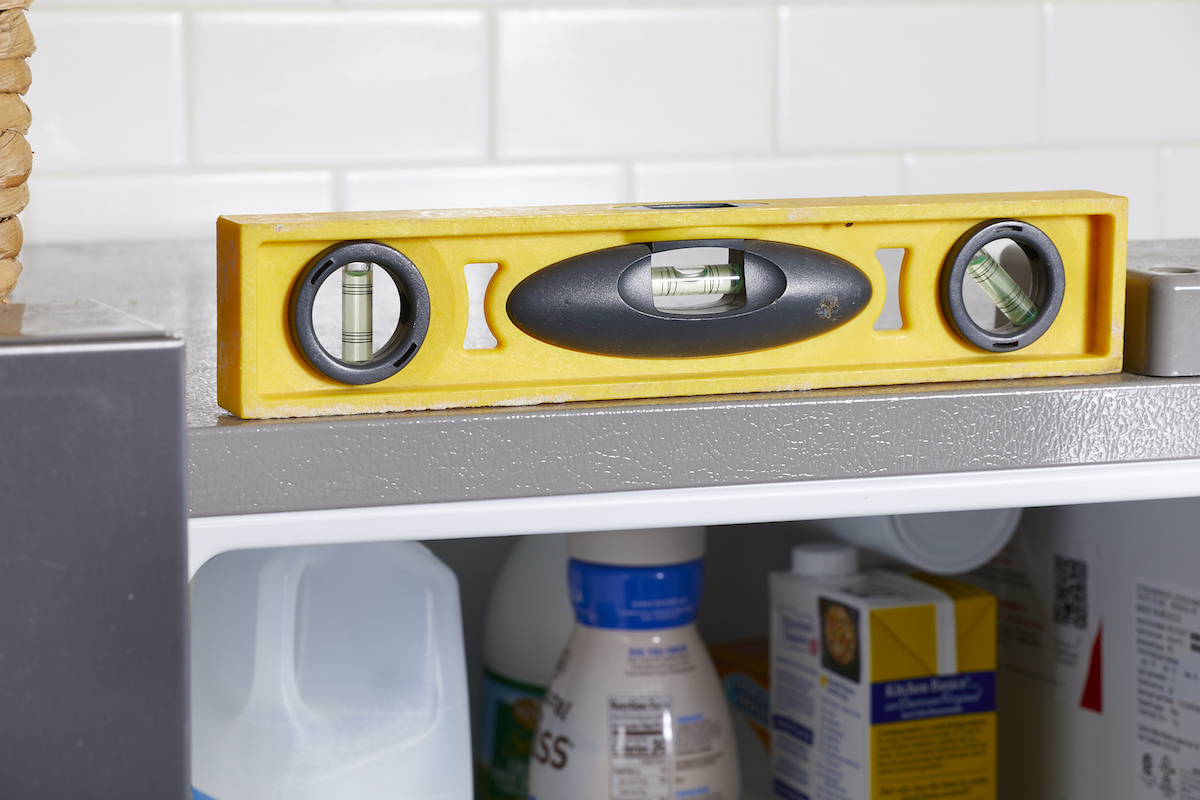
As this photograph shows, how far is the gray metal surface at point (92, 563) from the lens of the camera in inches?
12.7

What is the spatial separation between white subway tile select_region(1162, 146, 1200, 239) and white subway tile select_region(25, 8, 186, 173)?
1.05 metres

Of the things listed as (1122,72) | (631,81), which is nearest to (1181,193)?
(1122,72)

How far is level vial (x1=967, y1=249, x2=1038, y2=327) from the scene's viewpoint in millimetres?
475

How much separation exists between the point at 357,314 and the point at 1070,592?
51 centimetres

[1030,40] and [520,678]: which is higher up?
[1030,40]

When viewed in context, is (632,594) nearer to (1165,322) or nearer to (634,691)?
(634,691)

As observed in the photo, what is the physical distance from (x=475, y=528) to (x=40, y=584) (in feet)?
0.46

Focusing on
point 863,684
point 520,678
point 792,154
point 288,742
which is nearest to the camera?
point 288,742

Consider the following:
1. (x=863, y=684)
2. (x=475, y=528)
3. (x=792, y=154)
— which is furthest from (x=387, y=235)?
(x=792, y=154)

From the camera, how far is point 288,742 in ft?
1.83

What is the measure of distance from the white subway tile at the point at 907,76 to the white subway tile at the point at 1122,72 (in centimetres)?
3

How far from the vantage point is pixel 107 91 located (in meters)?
1.10

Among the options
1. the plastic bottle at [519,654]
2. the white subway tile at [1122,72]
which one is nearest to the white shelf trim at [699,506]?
the plastic bottle at [519,654]

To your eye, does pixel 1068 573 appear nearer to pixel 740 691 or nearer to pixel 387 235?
pixel 740 691
